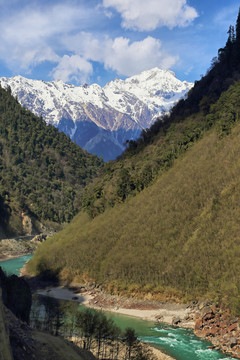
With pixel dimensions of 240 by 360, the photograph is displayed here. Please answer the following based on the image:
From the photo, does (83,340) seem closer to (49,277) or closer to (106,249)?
(106,249)

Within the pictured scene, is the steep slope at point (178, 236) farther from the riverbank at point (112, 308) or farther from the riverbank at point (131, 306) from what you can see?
the riverbank at point (112, 308)

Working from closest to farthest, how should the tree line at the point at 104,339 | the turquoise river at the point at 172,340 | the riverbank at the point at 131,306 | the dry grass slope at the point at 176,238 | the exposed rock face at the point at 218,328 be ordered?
the tree line at the point at 104,339
the turquoise river at the point at 172,340
the exposed rock face at the point at 218,328
the riverbank at the point at 131,306
the dry grass slope at the point at 176,238

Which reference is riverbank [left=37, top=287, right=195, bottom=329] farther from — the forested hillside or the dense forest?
the forested hillside

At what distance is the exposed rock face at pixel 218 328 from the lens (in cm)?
6116

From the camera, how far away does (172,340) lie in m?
67.2

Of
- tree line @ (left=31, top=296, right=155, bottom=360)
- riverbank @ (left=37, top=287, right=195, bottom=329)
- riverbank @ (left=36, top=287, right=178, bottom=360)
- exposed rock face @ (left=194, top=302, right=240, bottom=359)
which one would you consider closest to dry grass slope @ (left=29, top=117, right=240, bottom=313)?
exposed rock face @ (left=194, top=302, right=240, bottom=359)

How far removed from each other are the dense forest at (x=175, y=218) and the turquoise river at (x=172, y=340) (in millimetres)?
9682

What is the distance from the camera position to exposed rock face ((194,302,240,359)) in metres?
61.2

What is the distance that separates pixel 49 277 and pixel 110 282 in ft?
95.5

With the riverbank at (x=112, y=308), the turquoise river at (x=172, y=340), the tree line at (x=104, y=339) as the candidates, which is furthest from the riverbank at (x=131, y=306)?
the tree line at (x=104, y=339)

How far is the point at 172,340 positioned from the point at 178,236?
35.3 meters

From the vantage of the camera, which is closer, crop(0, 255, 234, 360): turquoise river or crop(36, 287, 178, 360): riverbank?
crop(0, 255, 234, 360): turquoise river

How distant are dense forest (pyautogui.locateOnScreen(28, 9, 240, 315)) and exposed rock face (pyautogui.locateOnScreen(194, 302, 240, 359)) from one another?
2469 millimetres

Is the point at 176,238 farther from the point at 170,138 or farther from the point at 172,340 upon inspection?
the point at 170,138
